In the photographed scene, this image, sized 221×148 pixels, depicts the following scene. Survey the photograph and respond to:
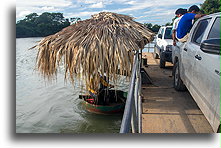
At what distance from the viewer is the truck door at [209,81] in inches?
96.4

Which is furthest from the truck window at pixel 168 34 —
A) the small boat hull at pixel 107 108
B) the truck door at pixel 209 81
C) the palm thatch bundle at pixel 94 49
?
the truck door at pixel 209 81

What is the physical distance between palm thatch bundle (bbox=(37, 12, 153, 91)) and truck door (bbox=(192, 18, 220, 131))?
1833 millimetres

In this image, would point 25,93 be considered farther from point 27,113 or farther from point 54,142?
point 54,142

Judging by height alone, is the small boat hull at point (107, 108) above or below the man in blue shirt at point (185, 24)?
below

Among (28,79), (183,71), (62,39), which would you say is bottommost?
(28,79)

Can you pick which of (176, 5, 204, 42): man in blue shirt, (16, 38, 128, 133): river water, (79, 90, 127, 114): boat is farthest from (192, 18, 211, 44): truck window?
(79, 90, 127, 114): boat

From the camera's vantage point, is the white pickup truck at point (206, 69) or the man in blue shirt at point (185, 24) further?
the man in blue shirt at point (185, 24)

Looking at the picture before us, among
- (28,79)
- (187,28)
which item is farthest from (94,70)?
(28,79)

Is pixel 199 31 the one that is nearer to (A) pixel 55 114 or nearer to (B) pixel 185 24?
(B) pixel 185 24

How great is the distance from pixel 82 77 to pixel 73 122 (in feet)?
11.7

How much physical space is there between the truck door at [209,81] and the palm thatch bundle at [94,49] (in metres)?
1.83

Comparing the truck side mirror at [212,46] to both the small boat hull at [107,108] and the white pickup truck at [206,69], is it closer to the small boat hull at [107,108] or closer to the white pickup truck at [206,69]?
the white pickup truck at [206,69]

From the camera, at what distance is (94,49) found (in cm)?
487

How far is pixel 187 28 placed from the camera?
5.66 m
